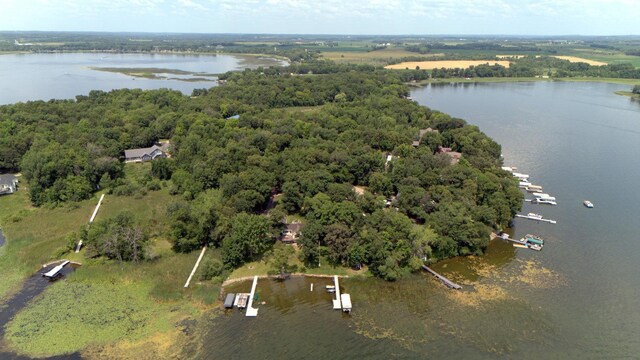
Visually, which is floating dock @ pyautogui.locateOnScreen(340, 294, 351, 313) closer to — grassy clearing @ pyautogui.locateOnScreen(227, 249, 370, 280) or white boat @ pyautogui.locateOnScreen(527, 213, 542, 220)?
grassy clearing @ pyautogui.locateOnScreen(227, 249, 370, 280)

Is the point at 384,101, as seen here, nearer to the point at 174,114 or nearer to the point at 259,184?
the point at 174,114

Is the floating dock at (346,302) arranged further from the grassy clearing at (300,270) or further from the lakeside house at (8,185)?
the lakeside house at (8,185)

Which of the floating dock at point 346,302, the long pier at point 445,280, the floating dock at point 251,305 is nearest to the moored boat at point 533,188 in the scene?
the long pier at point 445,280

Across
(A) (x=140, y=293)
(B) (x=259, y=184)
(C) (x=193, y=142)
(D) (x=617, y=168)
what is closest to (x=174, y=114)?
(C) (x=193, y=142)

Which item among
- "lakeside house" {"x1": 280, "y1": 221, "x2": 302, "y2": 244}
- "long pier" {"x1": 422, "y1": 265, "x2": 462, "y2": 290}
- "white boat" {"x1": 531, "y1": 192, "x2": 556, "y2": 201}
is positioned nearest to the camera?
"long pier" {"x1": 422, "y1": 265, "x2": 462, "y2": 290}

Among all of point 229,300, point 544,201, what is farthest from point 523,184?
point 229,300

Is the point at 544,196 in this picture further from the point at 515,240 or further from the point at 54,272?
the point at 54,272

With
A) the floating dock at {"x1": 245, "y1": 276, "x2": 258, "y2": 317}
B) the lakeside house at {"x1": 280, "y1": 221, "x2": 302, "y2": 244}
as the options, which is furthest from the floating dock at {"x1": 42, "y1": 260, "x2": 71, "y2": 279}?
the lakeside house at {"x1": 280, "y1": 221, "x2": 302, "y2": 244}
